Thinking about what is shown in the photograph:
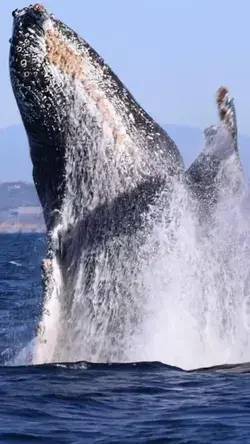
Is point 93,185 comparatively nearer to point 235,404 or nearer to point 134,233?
point 134,233

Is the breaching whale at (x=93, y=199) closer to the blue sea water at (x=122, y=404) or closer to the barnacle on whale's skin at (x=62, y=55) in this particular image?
the barnacle on whale's skin at (x=62, y=55)

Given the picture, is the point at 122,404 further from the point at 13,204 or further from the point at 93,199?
the point at 13,204

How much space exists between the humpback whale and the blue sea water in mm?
632

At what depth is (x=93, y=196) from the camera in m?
13.7

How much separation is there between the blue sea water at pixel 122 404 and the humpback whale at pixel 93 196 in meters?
0.63

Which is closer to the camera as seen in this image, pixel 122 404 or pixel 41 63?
pixel 122 404

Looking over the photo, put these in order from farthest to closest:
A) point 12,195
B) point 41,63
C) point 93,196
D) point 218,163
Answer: point 12,195 < point 218,163 < point 93,196 < point 41,63

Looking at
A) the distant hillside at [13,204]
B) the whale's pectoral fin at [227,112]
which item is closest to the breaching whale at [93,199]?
the whale's pectoral fin at [227,112]

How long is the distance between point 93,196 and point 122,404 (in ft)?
11.1

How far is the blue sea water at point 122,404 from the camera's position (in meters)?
10.0

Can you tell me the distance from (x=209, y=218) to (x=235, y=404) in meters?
3.66

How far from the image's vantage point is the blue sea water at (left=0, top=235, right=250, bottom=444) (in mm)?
10023

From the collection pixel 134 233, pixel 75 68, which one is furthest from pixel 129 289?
pixel 75 68

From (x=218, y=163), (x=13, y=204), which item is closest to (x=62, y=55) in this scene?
(x=218, y=163)
